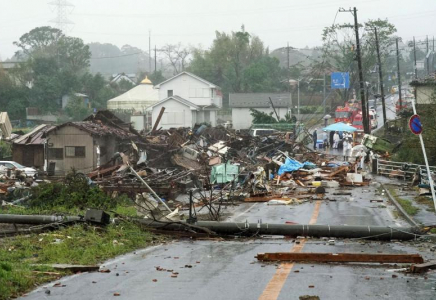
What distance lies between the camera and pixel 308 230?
16.0 meters

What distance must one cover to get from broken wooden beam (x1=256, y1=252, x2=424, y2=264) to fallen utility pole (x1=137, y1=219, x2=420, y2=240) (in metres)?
3.62

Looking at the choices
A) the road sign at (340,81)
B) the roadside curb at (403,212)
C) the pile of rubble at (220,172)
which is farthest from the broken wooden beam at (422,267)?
the road sign at (340,81)


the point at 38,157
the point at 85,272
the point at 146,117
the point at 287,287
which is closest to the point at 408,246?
the point at 287,287

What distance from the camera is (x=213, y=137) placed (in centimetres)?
6169

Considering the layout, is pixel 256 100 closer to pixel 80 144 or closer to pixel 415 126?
pixel 80 144

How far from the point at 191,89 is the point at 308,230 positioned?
2950 inches

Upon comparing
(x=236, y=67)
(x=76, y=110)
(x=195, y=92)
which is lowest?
(x=76, y=110)

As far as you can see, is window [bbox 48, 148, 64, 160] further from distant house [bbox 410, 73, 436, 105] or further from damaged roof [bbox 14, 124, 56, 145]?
distant house [bbox 410, 73, 436, 105]

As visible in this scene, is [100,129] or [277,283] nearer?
[277,283]

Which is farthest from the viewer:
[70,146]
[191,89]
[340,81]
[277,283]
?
[191,89]

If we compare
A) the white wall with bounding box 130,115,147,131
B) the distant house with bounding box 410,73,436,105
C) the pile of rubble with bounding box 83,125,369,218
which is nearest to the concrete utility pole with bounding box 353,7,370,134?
the pile of rubble with bounding box 83,125,369,218

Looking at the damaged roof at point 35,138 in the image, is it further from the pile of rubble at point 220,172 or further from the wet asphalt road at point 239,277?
the wet asphalt road at point 239,277

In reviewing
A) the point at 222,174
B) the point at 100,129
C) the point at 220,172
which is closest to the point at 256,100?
the point at 100,129

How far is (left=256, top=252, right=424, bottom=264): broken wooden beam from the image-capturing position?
38.6 ft
